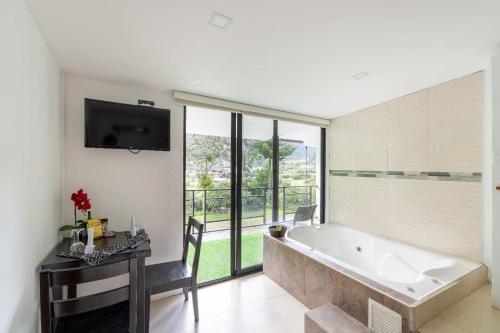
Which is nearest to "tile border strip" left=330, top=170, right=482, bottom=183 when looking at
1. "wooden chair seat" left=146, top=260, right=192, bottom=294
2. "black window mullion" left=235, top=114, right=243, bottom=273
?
"black window mullion" left=235, top=114, right=243, bottom=273

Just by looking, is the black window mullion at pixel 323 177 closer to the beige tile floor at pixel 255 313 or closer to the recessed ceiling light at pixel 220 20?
the beige tile floor at pixel 255 313

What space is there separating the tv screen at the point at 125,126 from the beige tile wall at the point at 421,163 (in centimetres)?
267

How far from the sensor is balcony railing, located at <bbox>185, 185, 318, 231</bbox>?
2.93 metres

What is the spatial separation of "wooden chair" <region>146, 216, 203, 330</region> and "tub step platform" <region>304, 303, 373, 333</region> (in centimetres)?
108

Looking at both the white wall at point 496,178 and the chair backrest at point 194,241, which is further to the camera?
the chair backrest at point 194,241

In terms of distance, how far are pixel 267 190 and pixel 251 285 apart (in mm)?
1269

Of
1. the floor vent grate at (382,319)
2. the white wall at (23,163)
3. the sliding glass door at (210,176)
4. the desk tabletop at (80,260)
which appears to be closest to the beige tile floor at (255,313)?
the floor vent grate at (382,319)

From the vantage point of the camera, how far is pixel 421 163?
252cm

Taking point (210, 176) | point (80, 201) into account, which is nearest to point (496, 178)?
point (210, 176)

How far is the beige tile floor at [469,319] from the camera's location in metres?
1.52

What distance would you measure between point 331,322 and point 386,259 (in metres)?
1.33

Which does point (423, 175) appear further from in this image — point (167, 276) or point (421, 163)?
point (167, 276)

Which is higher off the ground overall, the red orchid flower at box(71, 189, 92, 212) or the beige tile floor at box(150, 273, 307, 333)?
the red orchid flower at box(71, 189, 92, 212)

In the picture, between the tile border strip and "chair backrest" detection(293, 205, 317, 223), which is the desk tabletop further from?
the tile border strip
